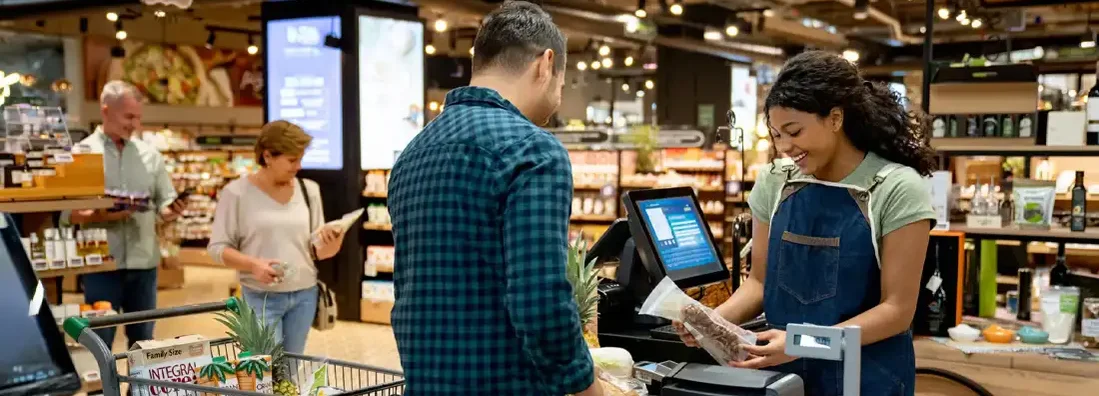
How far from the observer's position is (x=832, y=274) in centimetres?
247

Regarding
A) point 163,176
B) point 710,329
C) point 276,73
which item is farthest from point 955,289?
point 276,73

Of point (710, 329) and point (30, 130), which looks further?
point (30, 130)

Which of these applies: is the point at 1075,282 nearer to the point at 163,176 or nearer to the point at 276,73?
the point at 163,176

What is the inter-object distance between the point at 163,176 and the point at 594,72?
64.4 ft

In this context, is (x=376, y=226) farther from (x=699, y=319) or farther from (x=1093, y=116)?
(x=699, y=319)

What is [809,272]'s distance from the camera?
2514 mm

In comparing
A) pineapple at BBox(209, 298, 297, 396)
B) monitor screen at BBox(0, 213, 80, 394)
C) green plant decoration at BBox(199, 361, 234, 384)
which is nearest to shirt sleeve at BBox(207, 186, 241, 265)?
pineapple at BBox(209, 298, 297, 396)

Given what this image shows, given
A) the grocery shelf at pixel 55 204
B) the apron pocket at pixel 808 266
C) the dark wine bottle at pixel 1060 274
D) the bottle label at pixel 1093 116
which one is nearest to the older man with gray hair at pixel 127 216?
the grocery shelf at pixel 55 204

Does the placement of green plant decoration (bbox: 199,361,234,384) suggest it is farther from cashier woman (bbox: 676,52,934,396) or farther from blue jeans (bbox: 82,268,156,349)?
blue jeans (bbox: 82,268,156,349)

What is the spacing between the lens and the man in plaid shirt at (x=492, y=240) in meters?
1.68

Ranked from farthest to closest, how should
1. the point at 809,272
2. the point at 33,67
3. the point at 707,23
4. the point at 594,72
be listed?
the point at 594,72
the point at 33,67
the point at 707,23
the point at 809,272

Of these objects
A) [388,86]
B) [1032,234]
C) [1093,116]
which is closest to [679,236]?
[1032,234]

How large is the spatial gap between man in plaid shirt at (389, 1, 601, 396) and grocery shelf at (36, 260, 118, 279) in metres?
3.62

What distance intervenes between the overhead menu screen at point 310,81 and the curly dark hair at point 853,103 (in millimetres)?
6828
